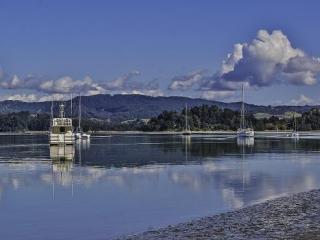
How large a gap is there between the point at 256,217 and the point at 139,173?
29.3m

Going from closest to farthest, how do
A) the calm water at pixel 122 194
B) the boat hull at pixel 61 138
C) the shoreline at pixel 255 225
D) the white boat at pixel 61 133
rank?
1. the shoreline at pixel 255 225
2. the calm water at pixel 122 194
3. the boat hull at pixel 61 138
4. the white boat at pixel 61 133

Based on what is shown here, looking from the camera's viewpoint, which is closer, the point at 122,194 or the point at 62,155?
the point at 122,194

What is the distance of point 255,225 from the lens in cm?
2947

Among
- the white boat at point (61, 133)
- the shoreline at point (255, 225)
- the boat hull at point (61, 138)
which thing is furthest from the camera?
the white boat at point (61, 133)

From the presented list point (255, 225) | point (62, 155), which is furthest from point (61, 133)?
point (255, 225)

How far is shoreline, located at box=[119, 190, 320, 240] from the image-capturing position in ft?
87.7

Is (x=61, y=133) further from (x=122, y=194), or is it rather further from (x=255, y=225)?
(x=255, y=225)

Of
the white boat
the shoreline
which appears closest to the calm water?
the shoreline

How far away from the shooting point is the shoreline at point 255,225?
2672 centimetres

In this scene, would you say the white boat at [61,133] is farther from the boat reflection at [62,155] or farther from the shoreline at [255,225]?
the shoreline at [255,225]

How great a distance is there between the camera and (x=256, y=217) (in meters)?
32.1

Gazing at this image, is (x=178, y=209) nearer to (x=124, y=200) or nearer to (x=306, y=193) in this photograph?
(x=124, y=200)

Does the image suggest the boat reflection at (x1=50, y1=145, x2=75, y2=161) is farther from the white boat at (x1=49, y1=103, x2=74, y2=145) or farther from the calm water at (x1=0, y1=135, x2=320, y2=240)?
the calm water at (x1=0, y1=135, x2=320, y2=240)

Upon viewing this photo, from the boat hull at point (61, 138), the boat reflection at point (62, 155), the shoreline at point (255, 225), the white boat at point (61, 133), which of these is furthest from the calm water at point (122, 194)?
the white boat at point (61, 133)
